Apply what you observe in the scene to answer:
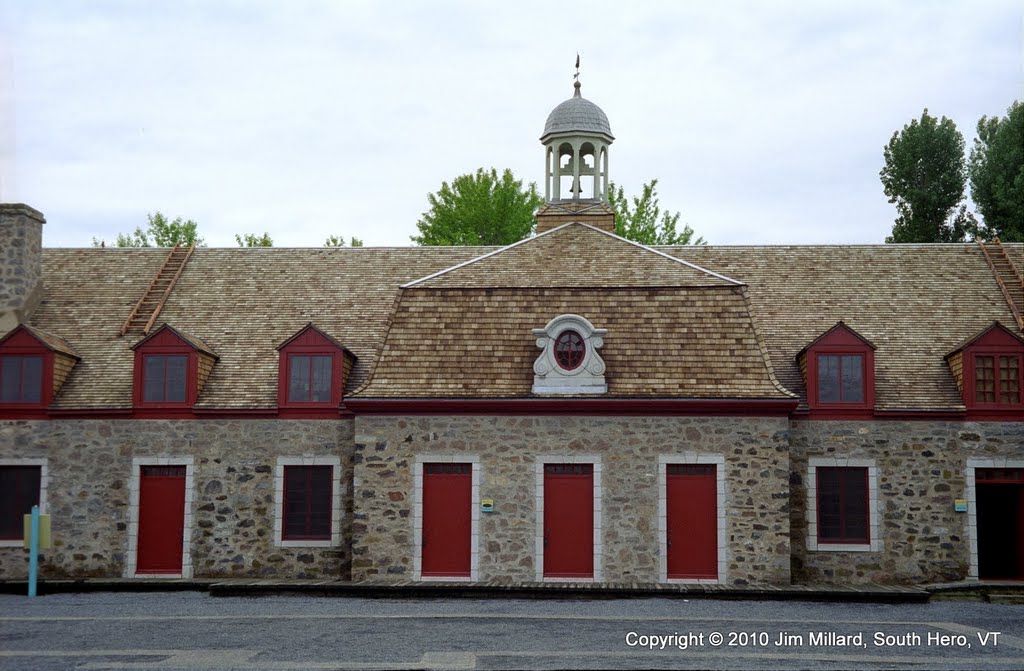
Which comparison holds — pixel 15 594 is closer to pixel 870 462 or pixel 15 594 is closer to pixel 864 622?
pixel 864 622

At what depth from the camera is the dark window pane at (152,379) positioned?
22391 mm

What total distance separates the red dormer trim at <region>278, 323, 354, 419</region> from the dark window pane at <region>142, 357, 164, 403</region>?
229cm

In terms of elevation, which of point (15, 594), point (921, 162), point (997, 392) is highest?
point (921, 162)

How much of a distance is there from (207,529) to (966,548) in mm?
13974

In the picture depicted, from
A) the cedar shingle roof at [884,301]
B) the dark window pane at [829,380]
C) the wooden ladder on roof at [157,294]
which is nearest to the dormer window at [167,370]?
the wooden ladder on roof at [157,294]

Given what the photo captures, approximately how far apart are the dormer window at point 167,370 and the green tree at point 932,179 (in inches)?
944

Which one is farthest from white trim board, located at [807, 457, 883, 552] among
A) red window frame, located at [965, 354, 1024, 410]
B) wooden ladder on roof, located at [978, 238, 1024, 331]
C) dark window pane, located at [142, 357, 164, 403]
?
dark window pane, located at [142, 357, 164, 403]

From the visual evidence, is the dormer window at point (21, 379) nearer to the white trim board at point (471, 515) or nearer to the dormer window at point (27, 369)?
the dormer window at point (27, 369)

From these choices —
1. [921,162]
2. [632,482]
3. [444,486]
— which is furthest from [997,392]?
[921,162]

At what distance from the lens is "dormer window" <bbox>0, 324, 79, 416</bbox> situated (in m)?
22.5

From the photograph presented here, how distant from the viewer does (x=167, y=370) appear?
22516 mm

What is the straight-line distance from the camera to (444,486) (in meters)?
20.7

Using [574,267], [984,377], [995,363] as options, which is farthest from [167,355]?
[995,363]

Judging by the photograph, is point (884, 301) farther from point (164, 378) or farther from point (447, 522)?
point (164, 378)
